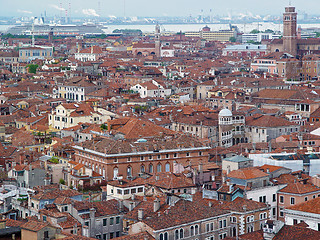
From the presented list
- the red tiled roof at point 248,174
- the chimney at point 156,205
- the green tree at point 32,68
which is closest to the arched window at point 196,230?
the chimney at point 156,205

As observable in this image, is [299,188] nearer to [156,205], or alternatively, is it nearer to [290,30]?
[156,205]

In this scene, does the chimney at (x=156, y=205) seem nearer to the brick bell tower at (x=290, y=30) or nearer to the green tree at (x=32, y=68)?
the green tree at (x=32, y=68)

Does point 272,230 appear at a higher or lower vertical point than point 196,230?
higher

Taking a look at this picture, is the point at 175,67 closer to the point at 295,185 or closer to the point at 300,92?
the point at 300,92

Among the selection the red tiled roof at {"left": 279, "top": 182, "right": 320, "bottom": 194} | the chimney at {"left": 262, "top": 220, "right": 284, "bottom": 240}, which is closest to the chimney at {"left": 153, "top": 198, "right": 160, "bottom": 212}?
the chimney at {"left": 262, "top": 220, "right": 284, "bottom": 240}

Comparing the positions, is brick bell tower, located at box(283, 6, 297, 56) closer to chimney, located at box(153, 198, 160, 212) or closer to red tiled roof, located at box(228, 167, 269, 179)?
red tiled roof, located at box(228, 167, 269, 179)

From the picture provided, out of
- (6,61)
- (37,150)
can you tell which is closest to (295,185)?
(37,150)

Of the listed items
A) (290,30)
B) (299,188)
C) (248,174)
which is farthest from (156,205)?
(290,30)

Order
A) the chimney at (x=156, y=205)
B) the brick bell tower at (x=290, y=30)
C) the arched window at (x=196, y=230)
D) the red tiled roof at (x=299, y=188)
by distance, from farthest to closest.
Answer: the brick bell tower at (x=290, y=30) → the red tiled roof at (x=299, y=188) → the chimney at (x=156, y=205) → the arched window at (x=196, y=230)
